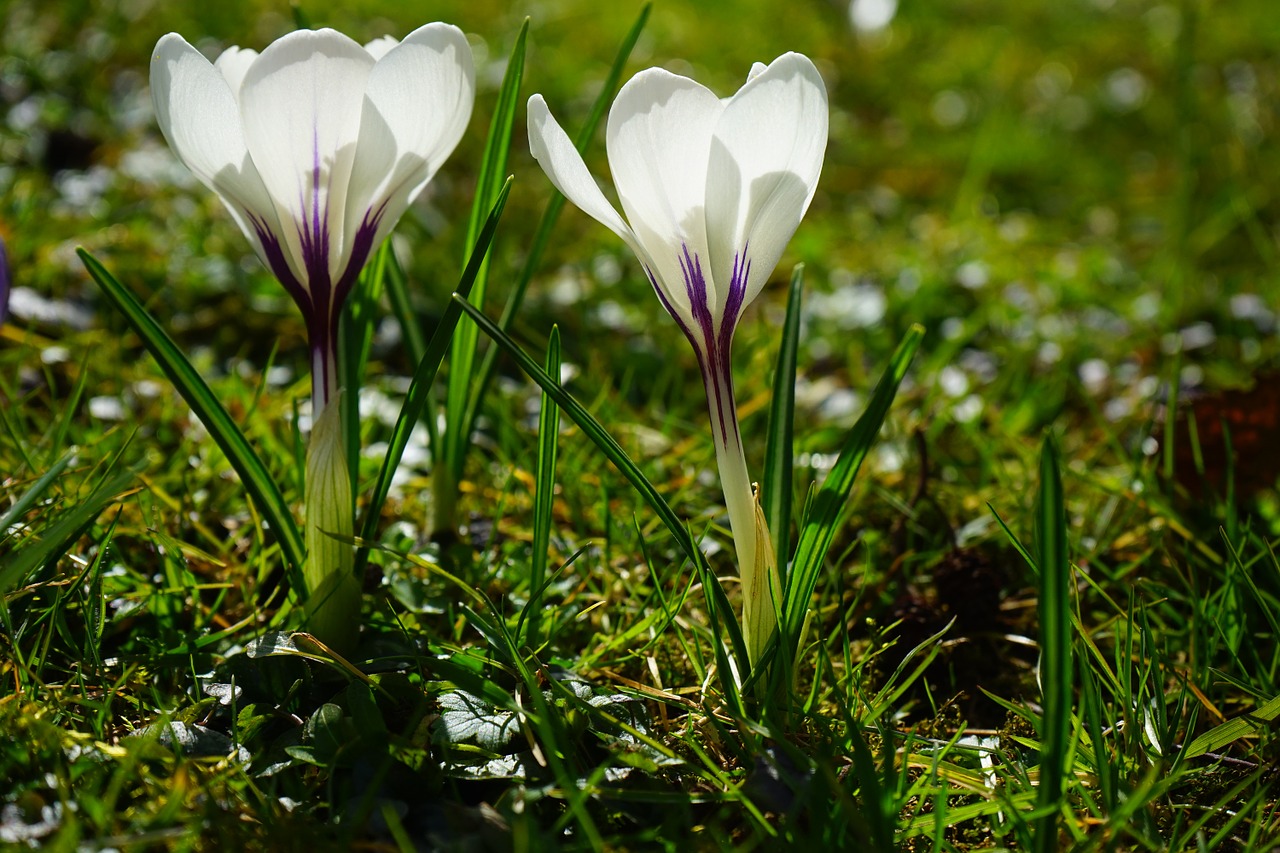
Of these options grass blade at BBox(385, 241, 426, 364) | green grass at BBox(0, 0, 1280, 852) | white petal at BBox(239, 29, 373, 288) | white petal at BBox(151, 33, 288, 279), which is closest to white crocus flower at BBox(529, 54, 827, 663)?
green grass at BBox(0, 0, 1280, 852)

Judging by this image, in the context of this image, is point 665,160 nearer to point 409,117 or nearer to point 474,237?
point 409,117

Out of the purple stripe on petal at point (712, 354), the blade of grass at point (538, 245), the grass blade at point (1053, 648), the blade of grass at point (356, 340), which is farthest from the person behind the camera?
the blade of grass at point (538, 245)

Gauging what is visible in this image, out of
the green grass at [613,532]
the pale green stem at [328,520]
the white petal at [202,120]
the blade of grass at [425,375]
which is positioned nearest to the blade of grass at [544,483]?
the green grass at [613,532]

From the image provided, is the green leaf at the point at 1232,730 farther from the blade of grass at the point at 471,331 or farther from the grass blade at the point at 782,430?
the blade of grass at the point at 471,331

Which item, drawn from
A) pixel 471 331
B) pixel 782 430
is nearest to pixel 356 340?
pixel 471 331

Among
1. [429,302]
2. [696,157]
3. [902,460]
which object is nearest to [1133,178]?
[902,460]

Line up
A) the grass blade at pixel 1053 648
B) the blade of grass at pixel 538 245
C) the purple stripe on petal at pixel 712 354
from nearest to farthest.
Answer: the grass blade at pixel 1053 648 < the purple stripe on petal at pixel 712 354 < the blade of grass at pixel 538 245

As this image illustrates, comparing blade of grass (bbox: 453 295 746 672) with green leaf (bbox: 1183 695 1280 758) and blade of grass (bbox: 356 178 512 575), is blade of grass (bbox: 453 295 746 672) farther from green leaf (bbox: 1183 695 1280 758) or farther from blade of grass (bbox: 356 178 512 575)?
green leaf (bbox: 1183 695 1280 758)
